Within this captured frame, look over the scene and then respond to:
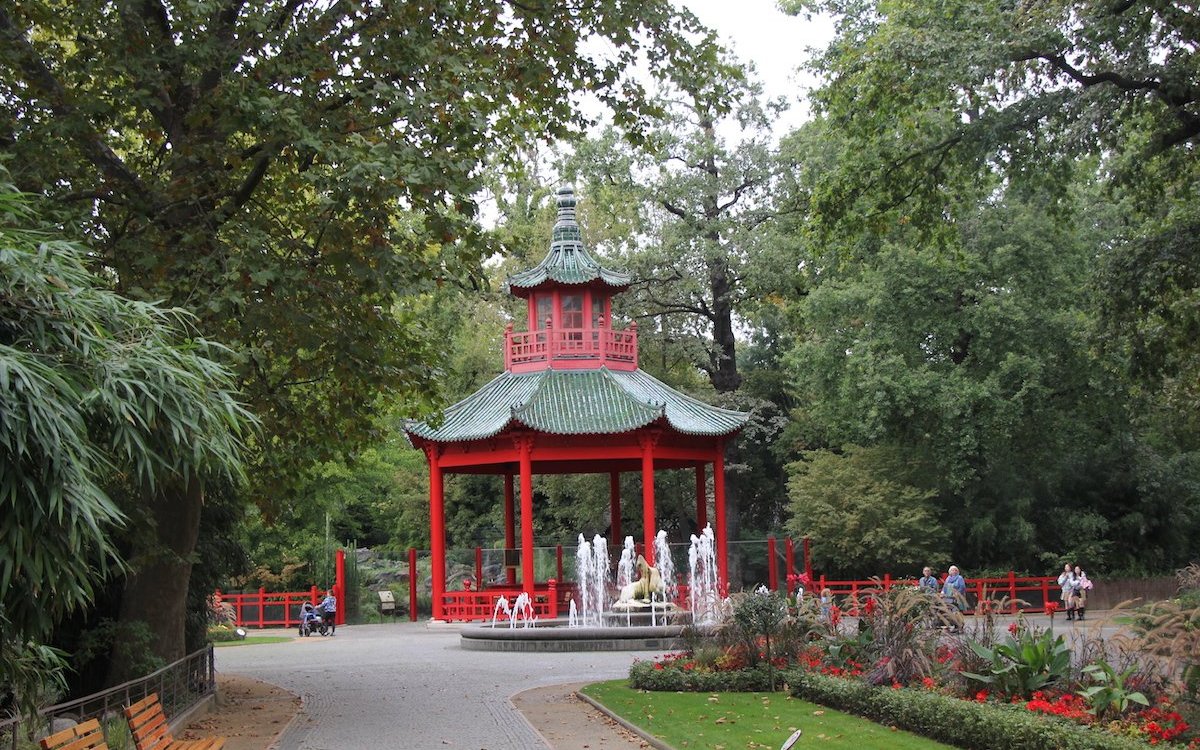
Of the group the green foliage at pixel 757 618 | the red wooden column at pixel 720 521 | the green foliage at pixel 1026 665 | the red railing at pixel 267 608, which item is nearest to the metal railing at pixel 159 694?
the green foliage at pixel 757 618

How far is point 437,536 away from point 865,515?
11542 millimetres

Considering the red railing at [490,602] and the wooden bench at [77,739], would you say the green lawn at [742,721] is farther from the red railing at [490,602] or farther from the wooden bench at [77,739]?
the red railing at [490,602]

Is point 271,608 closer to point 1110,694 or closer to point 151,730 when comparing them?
point 151,730

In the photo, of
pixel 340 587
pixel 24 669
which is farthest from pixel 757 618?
pixel 340 587

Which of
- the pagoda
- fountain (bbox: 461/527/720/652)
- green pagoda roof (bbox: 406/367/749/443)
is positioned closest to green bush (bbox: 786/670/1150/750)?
fountain (bbox: 461/527/720/652)

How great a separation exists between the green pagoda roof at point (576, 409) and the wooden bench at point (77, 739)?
1970 centimetres

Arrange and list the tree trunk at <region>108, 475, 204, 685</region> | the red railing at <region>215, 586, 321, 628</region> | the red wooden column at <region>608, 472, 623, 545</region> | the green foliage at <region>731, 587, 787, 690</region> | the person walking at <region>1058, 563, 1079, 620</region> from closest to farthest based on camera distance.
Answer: the tree trunk at <region>108, 475, 204, 685</region> < the green foliage at <region>731, 587, 787, 690</region> < the person walking at <region>1058, 563, 1079, 620</region> < the red wooden column at <region>608, 472, 623, 545</region> < the red railing at <region>215, 586, 321, 628</region>

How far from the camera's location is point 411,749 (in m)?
12.6

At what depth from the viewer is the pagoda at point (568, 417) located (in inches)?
1164

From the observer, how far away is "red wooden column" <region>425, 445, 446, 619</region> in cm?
3119

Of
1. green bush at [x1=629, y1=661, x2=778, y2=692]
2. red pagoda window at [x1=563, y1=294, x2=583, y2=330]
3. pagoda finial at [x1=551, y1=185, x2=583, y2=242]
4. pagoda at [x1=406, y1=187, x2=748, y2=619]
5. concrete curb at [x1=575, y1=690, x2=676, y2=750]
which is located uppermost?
Result: pagoda finial at [x1=551, y1=185, x2=583, y2=242]

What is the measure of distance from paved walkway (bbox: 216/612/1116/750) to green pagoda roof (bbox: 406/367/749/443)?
5.15 meters

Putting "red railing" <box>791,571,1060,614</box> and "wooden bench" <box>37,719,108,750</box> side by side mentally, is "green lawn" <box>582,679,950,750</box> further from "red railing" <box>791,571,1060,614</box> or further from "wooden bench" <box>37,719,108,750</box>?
"red railing" <box>791,571,1060,614</box>

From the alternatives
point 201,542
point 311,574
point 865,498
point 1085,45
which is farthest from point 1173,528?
point 201,542
